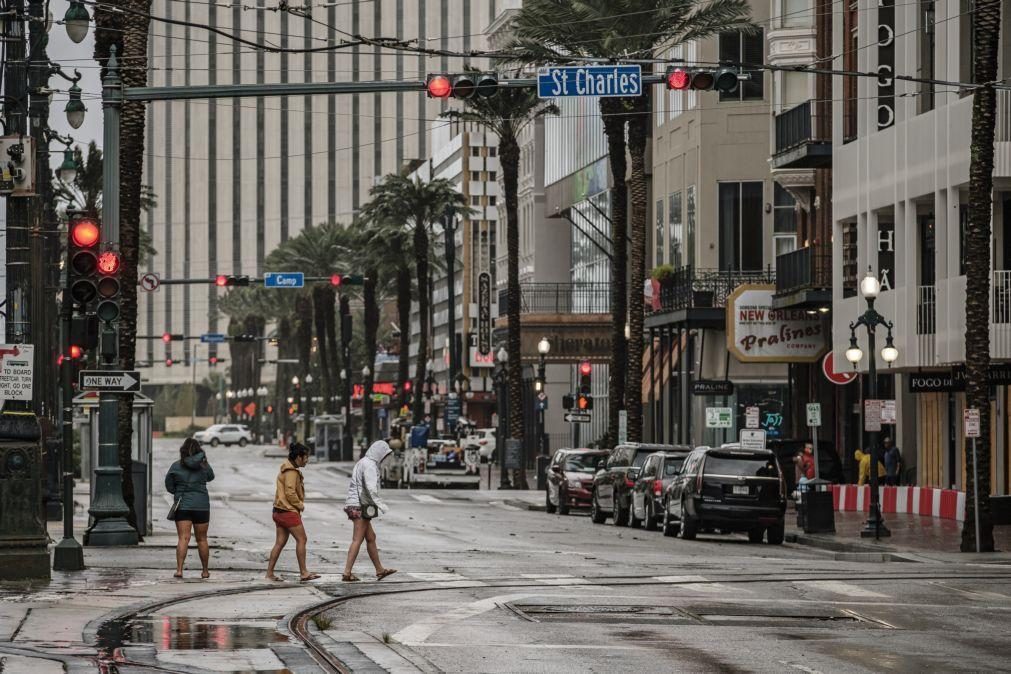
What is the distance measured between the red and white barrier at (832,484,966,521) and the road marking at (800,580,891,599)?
56.8ft

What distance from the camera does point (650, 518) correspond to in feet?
130

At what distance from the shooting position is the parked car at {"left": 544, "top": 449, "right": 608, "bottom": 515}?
47.9 metres

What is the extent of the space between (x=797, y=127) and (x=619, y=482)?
14116mm

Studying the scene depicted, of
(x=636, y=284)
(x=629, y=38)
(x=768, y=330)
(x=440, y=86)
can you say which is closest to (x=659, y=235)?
(x=636, y=284)

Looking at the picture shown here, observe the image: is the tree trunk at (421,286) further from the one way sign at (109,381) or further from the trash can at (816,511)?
the one way sign at (109,381)

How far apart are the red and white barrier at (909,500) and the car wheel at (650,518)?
5.19 metres

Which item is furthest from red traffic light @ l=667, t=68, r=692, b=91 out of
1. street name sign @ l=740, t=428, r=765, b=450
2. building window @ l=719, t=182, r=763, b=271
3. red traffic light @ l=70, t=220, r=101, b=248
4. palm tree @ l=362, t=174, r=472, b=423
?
palm tree @ l=362, t=174, r=472, b=423

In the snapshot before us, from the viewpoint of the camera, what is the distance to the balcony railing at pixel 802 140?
5034cm

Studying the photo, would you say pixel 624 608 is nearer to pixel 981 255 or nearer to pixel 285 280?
pixel 981 255

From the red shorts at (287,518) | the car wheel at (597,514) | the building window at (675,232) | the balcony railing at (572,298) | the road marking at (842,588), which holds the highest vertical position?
the building window at (675,232)

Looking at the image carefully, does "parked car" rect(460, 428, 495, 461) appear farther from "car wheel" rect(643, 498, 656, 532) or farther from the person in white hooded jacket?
the person in white hooded jacket

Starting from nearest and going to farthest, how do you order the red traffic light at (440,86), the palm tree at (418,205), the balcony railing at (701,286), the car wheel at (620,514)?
the red traffic light at (440,86) → the car wheel at (620,514) → the balcony railing at (701,286) → the palm tree at (418,205)

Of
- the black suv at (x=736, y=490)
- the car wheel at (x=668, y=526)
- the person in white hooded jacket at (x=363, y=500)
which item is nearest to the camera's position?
the person in white hooded jacket at (x=363, y=500)

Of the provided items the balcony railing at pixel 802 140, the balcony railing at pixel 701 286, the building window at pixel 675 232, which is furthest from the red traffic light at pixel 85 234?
the building window at pixel 675 232
